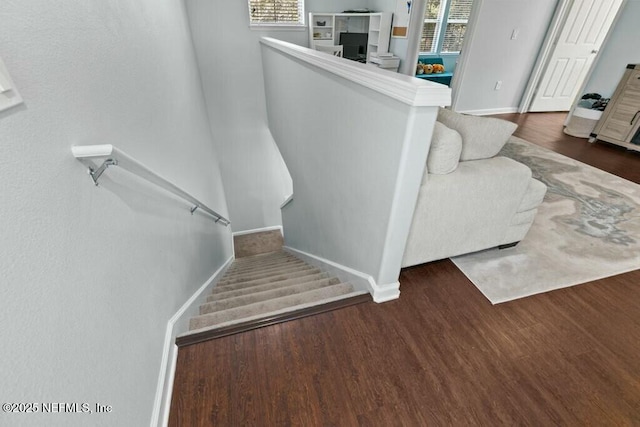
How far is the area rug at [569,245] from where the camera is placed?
5.78 ft

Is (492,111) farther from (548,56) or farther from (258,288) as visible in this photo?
(258,288)

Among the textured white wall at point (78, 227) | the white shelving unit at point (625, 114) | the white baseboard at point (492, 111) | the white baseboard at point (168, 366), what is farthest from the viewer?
the white baseboard at point (492, 111)

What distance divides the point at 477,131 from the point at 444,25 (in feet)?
19.2

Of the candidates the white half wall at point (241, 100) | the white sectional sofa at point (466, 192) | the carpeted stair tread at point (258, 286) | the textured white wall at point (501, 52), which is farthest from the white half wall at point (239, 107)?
the white sectional sofa at point (466, 192)

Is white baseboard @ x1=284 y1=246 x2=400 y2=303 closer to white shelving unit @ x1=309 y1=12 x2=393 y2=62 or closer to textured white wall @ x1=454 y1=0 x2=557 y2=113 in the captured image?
white shelving unit @ x1=309 y1=12 x2=393 y2=62

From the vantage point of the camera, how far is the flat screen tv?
455 centimetres

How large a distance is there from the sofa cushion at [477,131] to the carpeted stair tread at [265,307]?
1.12 m

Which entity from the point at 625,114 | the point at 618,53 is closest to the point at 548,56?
the point at 618,53

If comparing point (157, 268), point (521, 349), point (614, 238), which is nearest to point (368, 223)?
point (521, 349)

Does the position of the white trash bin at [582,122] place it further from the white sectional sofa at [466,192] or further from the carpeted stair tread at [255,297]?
the carpeted stair tread at [255,297]

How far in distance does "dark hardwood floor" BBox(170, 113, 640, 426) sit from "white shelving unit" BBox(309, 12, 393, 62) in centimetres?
420

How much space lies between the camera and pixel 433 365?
1307mm

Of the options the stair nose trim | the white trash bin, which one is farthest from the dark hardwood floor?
the white trash bin

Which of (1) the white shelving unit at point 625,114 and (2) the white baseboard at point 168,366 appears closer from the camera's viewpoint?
(2) the white baseboard at point 168,366
